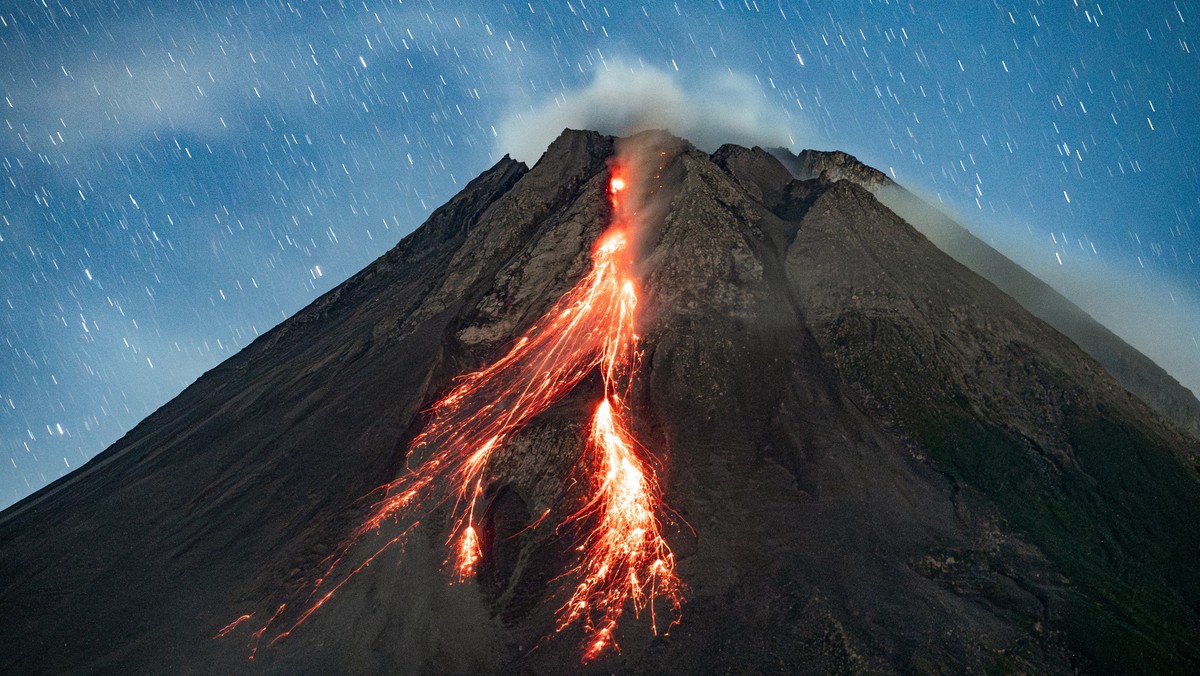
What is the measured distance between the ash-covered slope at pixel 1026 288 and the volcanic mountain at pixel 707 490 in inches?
595

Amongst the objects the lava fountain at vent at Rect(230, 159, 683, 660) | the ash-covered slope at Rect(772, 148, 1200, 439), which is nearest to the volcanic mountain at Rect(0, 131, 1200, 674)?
the lava fountain at vent at Rect(230, 159, 683, 660)

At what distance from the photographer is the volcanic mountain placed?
31078mm

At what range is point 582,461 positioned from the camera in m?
40.8

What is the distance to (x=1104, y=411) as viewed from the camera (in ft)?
152

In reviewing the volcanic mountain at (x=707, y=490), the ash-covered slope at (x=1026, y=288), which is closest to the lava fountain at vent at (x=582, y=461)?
the volcanic mountain at (x=707, y=490)

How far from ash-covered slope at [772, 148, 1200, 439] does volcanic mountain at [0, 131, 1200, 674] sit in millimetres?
15108

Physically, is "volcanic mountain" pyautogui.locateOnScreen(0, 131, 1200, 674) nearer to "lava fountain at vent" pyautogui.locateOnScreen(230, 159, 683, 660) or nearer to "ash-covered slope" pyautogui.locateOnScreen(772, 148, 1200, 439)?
"lava fountain at vent" pyautogui.locateOnScreen(230, 159, 683, 660)

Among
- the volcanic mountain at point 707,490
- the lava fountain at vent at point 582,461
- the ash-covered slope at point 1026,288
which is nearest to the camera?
the volcanic mountain at point 707,490

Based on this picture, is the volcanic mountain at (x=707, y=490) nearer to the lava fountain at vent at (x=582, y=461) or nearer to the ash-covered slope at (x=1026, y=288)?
the lava fountain at vent at (x=582, y=461)

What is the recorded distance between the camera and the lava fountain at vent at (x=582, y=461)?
3400cm

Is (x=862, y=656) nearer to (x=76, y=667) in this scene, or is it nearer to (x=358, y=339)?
(x=76, y=667)

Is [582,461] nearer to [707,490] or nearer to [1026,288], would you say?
[707,490]

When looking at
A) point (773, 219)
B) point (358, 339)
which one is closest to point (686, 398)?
point (773, 219)

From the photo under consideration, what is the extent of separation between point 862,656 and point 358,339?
158 feet
